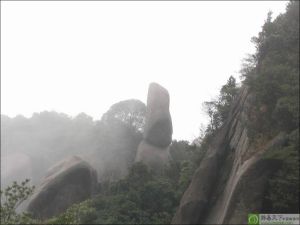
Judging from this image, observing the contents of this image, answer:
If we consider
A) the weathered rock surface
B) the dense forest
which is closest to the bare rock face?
the dense forest

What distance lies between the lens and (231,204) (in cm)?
1524

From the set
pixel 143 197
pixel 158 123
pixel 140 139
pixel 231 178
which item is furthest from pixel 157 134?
pixel 231 178

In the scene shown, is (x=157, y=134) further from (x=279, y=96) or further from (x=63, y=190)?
(x=279, y=96)

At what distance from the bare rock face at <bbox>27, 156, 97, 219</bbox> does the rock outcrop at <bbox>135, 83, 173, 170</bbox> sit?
239 inches

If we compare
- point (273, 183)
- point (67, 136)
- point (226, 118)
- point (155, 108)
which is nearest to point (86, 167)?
point (155, 108)

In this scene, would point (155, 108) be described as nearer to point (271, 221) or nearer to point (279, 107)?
point (279, 107)

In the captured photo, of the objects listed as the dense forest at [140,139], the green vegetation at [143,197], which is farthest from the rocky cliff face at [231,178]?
the green vegetation at [143,197]

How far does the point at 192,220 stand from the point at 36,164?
28187 mm

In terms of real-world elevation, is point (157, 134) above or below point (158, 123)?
below

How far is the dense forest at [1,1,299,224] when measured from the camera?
14820mm

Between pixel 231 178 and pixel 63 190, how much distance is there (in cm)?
1596

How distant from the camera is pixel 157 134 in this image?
36.6 m

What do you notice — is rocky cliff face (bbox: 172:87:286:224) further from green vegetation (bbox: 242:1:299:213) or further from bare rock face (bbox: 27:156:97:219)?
bare rock face (bbox: 27:156:97:219)

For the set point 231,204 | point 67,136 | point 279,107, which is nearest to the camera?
point 231,204
